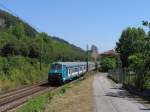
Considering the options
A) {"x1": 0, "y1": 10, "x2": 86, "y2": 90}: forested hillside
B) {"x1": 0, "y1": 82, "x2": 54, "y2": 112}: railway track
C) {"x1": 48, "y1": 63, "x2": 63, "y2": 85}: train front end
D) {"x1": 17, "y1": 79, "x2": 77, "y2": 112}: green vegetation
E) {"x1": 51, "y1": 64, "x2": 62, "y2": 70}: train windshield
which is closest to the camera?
{"x1": 17, "y1": 79, "x2": 77, "y2": 112}: green vegetation

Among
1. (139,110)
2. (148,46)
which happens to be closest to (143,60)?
(148,46)

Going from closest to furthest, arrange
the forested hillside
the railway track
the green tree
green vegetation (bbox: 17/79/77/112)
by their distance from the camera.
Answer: green vegetation (bbox: 17/79/77/112) < the railway track < the forested hillside < the green tree

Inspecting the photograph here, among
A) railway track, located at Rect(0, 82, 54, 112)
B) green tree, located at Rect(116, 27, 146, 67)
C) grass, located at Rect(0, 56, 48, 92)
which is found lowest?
railway track, located at Rect(0, 82, 54, 112)

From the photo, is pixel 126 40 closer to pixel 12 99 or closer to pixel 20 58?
pixel 20 58

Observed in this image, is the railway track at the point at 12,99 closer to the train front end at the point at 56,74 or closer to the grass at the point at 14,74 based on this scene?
the grass at the point at 14,74

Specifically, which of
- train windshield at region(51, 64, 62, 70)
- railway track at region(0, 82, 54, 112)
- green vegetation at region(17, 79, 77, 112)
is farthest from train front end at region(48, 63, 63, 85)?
green vegetation at region(17, 79, 77, 112)

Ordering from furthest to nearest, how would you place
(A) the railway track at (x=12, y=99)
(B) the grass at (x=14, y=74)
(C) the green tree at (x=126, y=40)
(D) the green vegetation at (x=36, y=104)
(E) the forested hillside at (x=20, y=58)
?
(C) the green tree at (x=126, y=40) < (E) the forested hillside at (x=20, y=58) < (B) the grass at (x=14, y=74) < (A) the railway track at (x=12, y=99) < (D) the green vegetation at (x=36, y=104)

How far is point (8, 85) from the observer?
48.5m

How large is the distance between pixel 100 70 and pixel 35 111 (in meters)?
92.7

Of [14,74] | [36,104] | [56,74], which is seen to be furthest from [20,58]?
[36,104]

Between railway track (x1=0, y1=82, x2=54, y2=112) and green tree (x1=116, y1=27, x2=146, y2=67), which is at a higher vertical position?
green tree (x1=116, y1=27, x2=146, y2=67)

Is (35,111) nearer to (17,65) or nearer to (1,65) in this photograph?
(1,65)

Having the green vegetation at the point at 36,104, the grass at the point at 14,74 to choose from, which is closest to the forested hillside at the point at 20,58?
the grass at the point at 14,74

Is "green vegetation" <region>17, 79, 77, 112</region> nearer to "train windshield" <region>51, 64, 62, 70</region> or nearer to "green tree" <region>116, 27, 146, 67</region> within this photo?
"train windshield" <region>51, 64, 62, 70</region>
